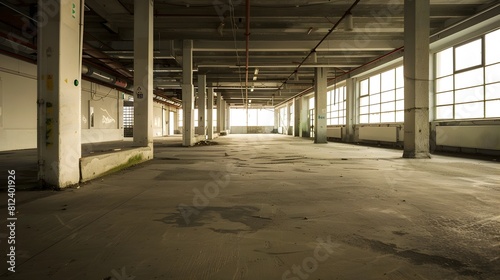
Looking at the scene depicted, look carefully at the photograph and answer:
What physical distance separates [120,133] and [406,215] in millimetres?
21901

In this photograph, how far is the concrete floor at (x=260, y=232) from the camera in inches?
78.5

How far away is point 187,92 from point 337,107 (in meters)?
13.1

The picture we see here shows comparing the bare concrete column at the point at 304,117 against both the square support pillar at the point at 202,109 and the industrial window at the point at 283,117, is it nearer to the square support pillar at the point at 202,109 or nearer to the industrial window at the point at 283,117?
the industrial window at the point at 283,117

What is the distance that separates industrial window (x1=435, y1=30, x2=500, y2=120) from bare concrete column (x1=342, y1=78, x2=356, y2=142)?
7206 millimetres

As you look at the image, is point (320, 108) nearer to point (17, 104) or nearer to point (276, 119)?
point (17, 104)

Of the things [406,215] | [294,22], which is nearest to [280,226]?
[406,215]

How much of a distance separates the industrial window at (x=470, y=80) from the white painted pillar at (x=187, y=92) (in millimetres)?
11130

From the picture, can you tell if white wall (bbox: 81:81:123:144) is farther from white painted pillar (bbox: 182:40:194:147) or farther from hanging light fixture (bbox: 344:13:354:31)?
hanging light fixture (bbox: 344:13:354:31)

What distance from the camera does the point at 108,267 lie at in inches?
78.8

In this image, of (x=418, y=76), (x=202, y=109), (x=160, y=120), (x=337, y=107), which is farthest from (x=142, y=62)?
(x=160, y=120)

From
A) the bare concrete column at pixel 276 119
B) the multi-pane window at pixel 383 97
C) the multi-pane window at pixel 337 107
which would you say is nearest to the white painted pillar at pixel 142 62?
the multi-pane window at pixel 383 97

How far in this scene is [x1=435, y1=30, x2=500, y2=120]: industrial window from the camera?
9773 millimetres

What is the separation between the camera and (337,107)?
2323cm

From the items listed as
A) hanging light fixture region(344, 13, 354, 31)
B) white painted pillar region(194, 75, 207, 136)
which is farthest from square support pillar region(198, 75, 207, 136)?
hanging light fixture region(344, 13, 354, 31)
